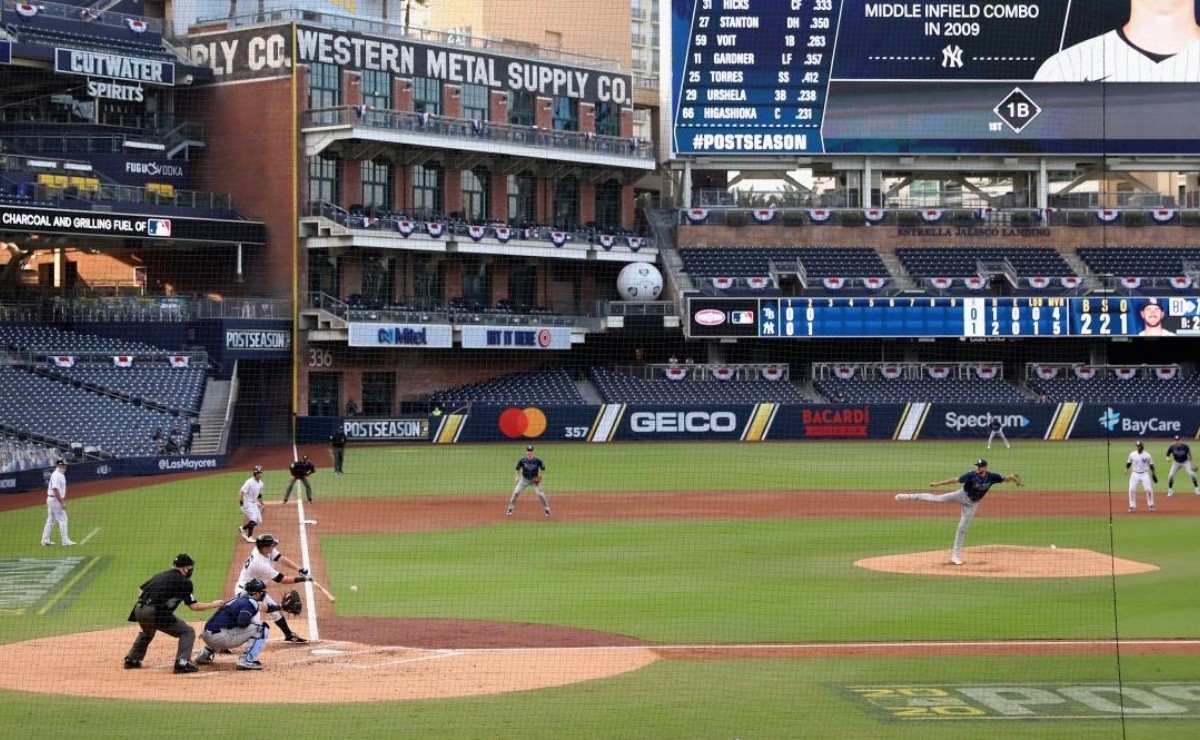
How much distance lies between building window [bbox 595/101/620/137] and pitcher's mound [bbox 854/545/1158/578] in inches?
1721

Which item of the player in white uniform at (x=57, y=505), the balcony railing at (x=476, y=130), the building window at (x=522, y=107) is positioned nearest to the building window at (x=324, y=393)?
the balcony railing at (x=476, y=130)

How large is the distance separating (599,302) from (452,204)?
7072 mm

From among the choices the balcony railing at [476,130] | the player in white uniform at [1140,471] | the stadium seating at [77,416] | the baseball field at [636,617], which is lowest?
the baseball field at [636,617]

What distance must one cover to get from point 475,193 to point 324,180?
285 inches

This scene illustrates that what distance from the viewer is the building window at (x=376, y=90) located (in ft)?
201

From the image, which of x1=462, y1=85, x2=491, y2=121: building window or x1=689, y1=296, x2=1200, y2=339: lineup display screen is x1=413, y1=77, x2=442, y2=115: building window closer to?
x1=462, y1=85, x2=491, y2=121: building window

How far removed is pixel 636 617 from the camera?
21172mm

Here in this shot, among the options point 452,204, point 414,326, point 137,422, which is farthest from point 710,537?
point 452,204

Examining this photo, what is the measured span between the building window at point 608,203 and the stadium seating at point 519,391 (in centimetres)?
884

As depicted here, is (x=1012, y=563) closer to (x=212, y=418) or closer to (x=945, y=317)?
(x=212, y=418)

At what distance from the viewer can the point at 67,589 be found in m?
23.7

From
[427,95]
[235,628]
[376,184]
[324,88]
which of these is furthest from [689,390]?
[235,628]

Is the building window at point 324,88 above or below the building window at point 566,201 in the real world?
above

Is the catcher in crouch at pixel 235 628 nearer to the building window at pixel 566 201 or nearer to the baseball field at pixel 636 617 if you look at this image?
the baseball field at pixel 636 617
